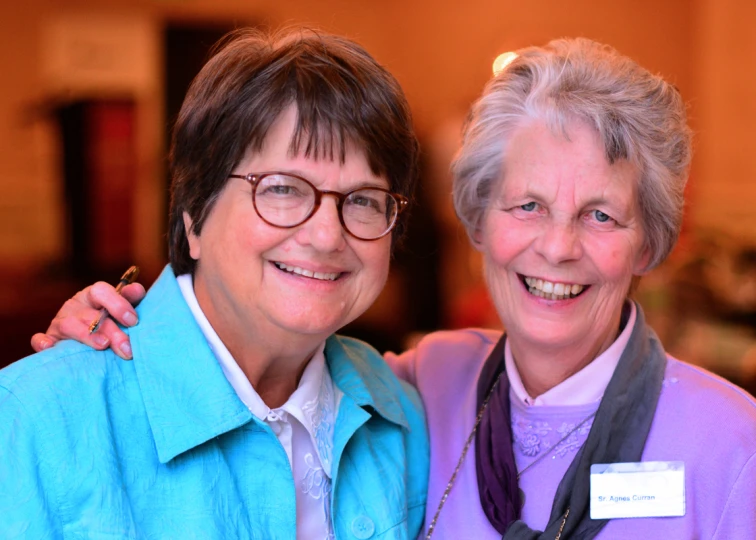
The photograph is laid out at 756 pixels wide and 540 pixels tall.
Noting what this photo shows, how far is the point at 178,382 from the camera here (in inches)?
66.8

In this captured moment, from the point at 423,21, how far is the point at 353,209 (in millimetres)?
7894

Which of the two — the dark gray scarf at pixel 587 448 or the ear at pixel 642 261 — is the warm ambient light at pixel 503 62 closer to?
the ear at pixel 642 261

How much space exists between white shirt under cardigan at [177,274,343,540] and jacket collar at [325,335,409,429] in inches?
3.6

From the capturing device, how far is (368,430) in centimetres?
202

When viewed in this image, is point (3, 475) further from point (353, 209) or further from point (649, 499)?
point (649, 499)

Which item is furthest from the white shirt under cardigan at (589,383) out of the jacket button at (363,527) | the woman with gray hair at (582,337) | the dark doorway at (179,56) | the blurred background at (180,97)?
the dark doorway at (179,56)

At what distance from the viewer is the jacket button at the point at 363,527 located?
184 cm

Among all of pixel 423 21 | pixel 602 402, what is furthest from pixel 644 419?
pixel 423 21

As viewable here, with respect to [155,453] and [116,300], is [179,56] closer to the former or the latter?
[116,300]

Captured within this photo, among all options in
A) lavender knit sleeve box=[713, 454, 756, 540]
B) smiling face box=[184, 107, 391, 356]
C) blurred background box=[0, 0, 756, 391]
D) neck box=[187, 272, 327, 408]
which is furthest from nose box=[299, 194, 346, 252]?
blurred background box=[0, 0, 756, 391]

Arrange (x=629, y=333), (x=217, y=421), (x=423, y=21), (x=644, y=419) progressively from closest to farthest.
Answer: (x=217, y=421) → (x=644, y=419) → (x=629, y=333) → (x=423, y=21)

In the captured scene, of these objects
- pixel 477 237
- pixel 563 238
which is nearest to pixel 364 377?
pixel 477 237

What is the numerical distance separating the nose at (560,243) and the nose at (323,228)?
496mm

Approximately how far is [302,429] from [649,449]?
73 centimetres
